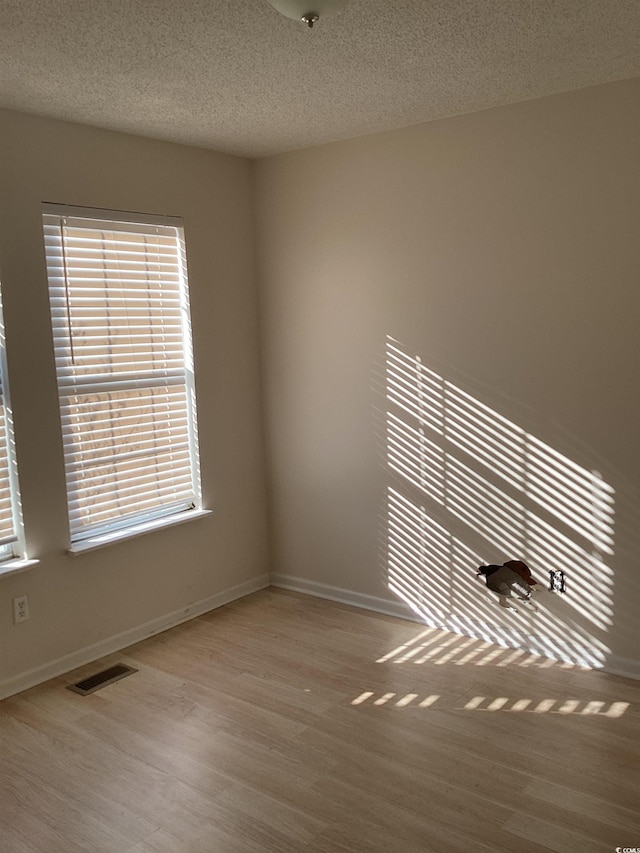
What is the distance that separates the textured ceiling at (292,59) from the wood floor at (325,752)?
8.05ft

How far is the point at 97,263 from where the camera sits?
3.46 m

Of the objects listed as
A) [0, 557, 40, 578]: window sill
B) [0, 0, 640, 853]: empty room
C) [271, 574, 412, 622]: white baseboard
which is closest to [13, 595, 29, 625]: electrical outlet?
[0, 0, 640, 853]: empty room

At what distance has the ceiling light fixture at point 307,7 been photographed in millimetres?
1851

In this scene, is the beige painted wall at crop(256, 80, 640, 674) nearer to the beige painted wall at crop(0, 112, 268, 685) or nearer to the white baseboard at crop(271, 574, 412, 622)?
the white baseboard at crop(271, 574, 412, 622)

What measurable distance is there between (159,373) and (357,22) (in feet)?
6.62

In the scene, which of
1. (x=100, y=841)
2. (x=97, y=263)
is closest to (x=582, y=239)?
(x=97, y=263)

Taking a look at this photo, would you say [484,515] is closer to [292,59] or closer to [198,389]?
[198,389]

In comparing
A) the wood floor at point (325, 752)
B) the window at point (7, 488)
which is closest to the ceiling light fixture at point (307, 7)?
the window at point (7, 488)

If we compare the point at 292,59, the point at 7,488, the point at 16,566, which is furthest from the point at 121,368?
the point at 292,59

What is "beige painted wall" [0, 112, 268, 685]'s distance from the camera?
3191 millimetres

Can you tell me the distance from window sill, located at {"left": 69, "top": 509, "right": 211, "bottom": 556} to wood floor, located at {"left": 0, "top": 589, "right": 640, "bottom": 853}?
559 mm

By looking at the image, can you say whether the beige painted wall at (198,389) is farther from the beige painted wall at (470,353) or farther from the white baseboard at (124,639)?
the beige painted wall at (470,353)

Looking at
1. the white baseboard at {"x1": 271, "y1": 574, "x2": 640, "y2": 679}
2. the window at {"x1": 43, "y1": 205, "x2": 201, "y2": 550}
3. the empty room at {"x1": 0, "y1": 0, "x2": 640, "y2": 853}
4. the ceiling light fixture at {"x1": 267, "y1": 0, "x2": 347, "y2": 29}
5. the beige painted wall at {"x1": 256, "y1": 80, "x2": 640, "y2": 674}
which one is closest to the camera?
the ceiling light fixture at {"x1": 267, "y1": 0, "x2": 347, "y2": 29}

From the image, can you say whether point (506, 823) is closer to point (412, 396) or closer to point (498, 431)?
point (498, 431)
